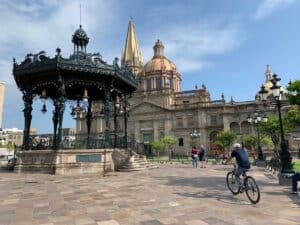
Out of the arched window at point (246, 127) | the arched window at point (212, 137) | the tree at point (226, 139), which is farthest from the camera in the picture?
the arched window at point (212, 137)

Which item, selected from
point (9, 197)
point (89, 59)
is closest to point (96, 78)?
point (89, 59)

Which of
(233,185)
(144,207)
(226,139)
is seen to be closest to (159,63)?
(226,139)

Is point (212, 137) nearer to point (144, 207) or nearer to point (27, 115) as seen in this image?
point (27, 115)

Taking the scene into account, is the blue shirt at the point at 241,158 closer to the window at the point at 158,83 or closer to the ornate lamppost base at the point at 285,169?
the ornate lamppost base at the point at 285,169

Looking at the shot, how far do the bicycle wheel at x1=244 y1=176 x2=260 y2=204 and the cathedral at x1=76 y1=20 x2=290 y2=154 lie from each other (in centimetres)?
4680

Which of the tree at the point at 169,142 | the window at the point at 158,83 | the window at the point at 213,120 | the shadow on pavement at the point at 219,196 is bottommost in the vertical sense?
the shadow on pavement at the point at 219,196

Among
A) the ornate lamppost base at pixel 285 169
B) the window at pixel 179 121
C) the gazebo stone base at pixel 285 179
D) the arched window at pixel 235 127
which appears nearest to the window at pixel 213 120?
the arched window at pixel 235 127

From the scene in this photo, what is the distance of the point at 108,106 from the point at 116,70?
231 cm

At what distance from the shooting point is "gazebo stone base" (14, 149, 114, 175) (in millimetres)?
14828

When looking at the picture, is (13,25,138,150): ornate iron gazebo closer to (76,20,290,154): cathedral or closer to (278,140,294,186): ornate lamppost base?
(278,140,294,186): ornate lamppost base

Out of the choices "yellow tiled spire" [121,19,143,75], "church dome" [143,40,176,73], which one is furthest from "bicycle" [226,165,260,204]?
"yellow tiled spire" [121,19,143,75]

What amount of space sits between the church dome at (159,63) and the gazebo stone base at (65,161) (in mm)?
50743

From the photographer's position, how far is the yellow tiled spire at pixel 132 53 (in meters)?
73.6

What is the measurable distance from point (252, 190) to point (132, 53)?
7060cm
